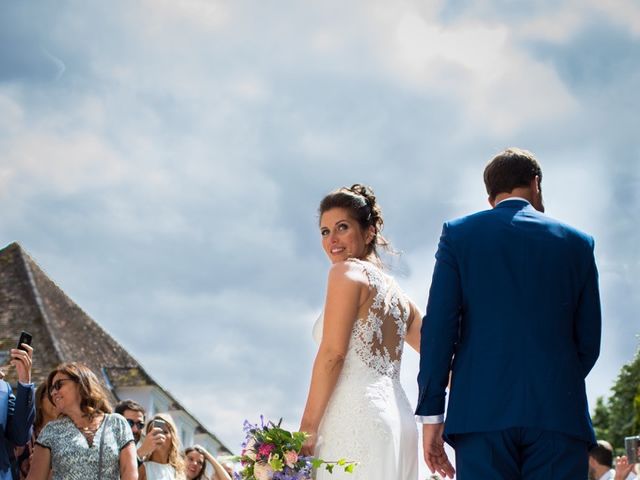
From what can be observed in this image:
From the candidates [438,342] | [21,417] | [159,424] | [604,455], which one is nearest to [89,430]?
[21,417]

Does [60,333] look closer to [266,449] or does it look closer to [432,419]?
[266,449]

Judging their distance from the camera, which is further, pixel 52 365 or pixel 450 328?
pixel 52 365

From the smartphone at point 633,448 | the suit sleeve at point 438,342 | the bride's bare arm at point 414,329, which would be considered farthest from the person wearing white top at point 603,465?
the suit sleeve at point 438,342

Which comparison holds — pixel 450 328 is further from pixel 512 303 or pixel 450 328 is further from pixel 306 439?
pixel 306 439

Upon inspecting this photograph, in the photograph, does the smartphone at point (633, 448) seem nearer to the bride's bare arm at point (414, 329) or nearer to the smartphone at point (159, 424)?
the bride's bare arm at point (414, 329)

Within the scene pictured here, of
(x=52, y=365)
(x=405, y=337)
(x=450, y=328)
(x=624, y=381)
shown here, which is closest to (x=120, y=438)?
(x=405, y=337)

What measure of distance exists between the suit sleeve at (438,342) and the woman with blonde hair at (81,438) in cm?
351

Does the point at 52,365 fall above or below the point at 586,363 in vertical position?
above

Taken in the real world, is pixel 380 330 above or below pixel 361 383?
above

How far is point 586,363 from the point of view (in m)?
5.04

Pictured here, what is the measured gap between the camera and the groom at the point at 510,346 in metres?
4.67

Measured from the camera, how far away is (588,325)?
197 inches

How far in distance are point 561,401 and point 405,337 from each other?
187 centimetres

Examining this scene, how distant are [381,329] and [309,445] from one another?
0.81 metres
